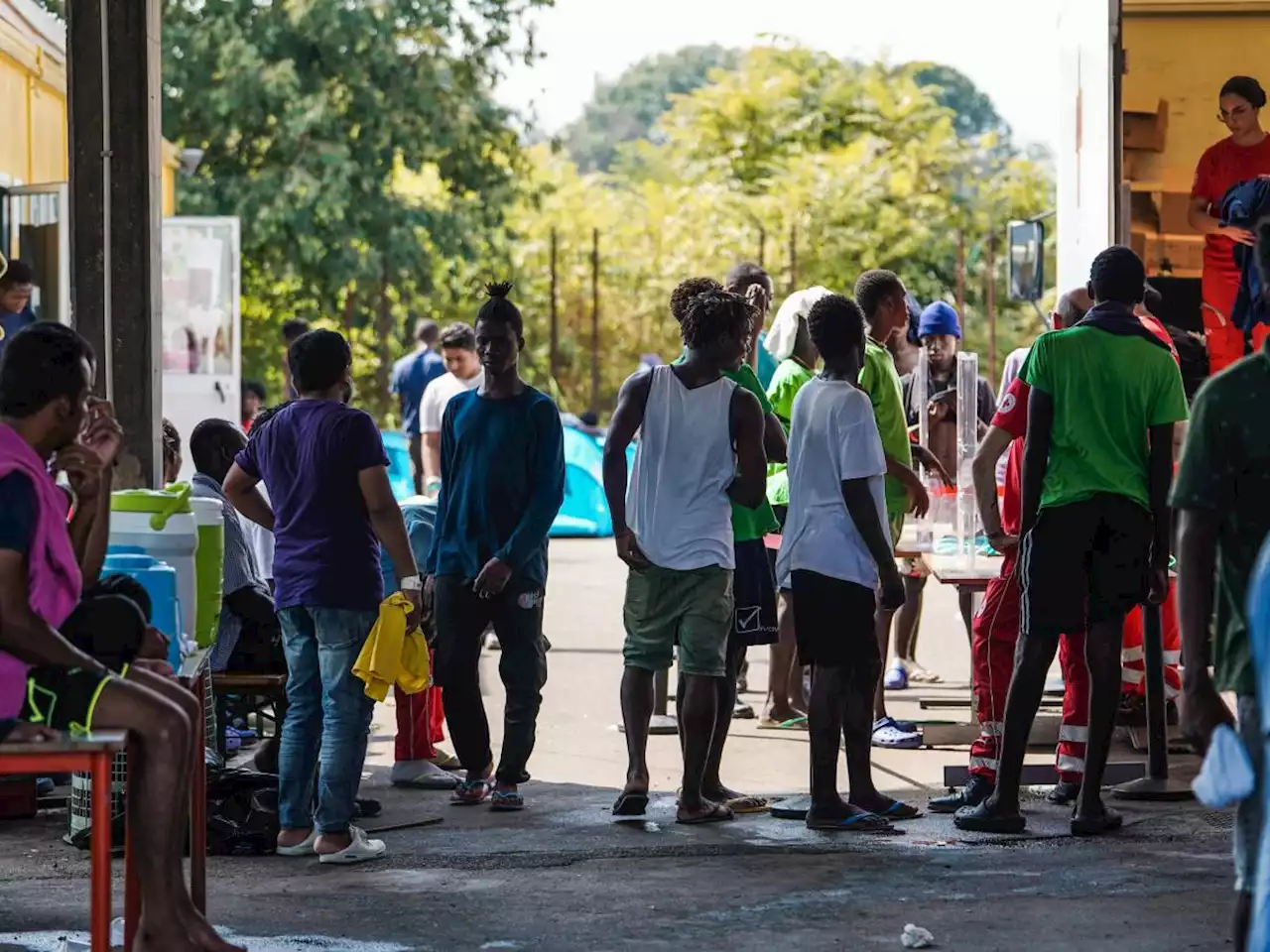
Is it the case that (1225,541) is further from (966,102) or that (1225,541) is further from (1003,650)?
(966,102)

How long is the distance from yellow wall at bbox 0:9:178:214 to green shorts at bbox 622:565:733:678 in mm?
8952

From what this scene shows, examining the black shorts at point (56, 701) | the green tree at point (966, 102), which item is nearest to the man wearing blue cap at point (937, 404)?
the black shorts at point (56, 701)

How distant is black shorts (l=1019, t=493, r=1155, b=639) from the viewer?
24.6 ft

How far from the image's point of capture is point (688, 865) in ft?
24.0

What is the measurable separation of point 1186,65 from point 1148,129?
446mm

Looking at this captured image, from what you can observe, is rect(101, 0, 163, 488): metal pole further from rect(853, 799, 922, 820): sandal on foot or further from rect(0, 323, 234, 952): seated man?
rect(853, 799, 922, 820): sandal on foot

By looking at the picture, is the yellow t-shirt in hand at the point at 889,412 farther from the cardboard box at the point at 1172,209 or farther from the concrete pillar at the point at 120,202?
the cardboard box at the point at 1172,209

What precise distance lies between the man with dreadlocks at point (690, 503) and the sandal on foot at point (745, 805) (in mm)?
251

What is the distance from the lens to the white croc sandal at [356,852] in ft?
24.3

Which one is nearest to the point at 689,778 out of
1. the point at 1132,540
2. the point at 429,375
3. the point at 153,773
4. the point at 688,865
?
the point at 688,865

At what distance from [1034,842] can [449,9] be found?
23.6 metres

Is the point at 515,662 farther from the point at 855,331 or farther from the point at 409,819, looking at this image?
the point at 855,331

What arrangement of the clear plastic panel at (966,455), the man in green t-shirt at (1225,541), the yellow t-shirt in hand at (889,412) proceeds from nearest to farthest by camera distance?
the man in green t-shirt at (1225,541) < the clear plastic panel at (966,455) < the yellow t-shirt in hand at (889,412)

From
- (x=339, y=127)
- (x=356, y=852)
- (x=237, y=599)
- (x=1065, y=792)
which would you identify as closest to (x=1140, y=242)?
(x=1065, y=792)
